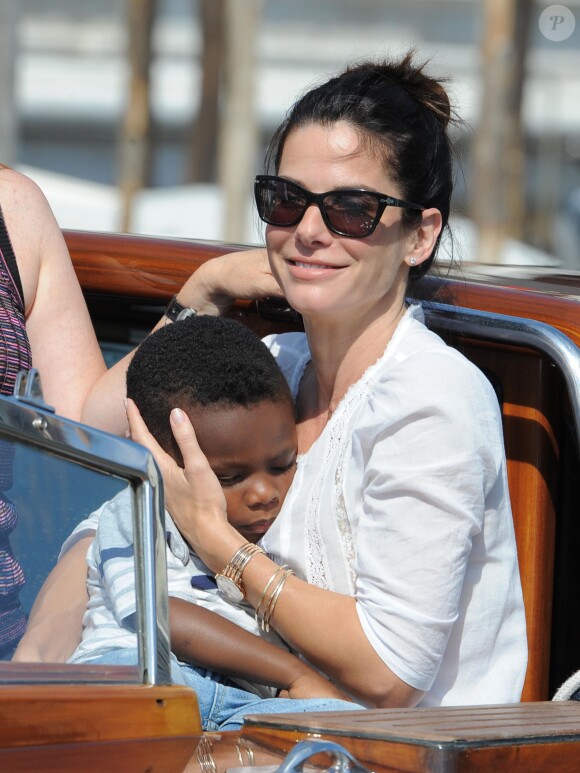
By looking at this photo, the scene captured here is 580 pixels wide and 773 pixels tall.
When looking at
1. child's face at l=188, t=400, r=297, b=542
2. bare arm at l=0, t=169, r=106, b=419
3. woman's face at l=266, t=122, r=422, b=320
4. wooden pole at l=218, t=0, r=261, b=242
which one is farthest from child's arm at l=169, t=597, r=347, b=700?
wooden pole at l=218, t=0, r=261, b=242

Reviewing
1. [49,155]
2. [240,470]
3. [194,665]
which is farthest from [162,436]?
[49,155]

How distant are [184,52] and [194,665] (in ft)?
77.1

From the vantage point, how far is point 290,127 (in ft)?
7.09

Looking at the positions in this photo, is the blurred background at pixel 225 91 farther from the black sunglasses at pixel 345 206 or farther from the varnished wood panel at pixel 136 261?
the black sunglasses at pixel 345 206

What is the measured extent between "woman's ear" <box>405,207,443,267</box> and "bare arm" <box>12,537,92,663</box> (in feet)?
2.67

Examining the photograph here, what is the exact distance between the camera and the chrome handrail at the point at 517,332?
2.00 meters

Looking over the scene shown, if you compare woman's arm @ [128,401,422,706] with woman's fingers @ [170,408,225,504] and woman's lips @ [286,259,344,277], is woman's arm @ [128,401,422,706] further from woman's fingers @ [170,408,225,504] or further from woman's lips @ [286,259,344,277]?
woman's lips @ [286,259,344,277]

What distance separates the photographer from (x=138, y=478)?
4.95ft

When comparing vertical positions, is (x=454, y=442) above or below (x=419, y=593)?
above

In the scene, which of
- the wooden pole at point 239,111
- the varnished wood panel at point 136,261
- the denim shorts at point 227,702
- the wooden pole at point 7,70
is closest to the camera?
the denim shorts at point 227,702

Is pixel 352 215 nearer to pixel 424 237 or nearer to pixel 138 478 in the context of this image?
pixel 424 237

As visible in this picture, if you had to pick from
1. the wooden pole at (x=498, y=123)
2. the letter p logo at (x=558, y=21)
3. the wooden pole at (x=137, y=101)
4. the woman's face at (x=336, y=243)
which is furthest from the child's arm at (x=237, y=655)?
the wooden pole at (x=137, y=101)

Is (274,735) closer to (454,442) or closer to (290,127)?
(454,442)

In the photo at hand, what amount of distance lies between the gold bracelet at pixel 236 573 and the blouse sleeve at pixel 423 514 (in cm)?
18
